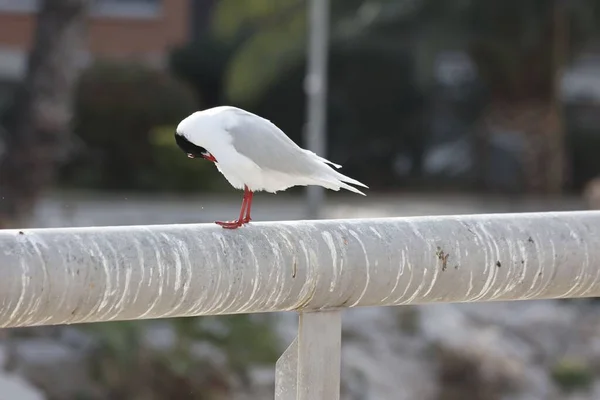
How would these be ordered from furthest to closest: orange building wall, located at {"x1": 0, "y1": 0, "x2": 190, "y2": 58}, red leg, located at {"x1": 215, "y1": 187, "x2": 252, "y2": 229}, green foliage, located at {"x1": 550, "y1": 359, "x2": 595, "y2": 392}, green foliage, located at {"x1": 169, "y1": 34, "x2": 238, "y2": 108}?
orange building wall, located at {"x1": 0, "y1": 0, "x2": 190, "y2": 58} < green foliage, located at {"x1": 169, "y1": 34, "x2": 238, "y2": 108} < green foliage, located at {"x1": 550, "y1": 359, "x2": 595, "y2": 392} < red leg, located at {"x1": 215, "y1": 187, "x2": 252, "y2": 229}

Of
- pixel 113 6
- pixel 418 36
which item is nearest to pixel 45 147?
pixel 418 36

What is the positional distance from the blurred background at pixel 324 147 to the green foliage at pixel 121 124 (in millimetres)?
30

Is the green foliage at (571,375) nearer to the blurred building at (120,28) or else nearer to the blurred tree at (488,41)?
the blurred tree at (488,41)

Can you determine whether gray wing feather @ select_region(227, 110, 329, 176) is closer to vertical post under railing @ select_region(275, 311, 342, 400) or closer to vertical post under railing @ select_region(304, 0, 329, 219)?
vertical post under railing @ select_region(275, 311, 342, 400)

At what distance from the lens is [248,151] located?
461cm

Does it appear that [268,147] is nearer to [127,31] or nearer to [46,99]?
[46,99]

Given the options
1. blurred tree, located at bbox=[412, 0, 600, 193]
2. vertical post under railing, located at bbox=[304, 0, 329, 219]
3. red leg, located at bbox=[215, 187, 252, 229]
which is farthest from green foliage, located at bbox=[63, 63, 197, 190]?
red leg, located at bbox=[215, 187, 252, 229]

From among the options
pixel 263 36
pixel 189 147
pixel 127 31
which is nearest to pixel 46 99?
pixel 263 36

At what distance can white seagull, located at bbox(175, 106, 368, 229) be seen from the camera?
4527 mm

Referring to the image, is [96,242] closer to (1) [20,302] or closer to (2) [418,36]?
(1) [20,302]

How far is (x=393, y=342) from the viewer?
13.9m

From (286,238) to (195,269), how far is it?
273mm

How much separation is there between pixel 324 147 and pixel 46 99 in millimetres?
7627

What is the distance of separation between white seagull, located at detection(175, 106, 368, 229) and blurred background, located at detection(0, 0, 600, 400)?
5081 millimetres
